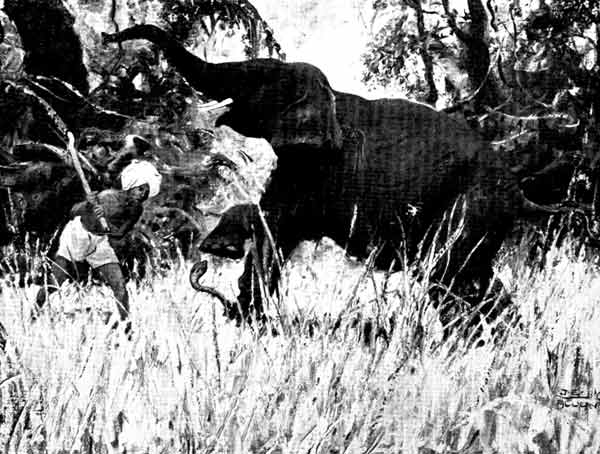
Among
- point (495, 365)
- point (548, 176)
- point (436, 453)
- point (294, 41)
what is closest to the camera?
point (436, 453)

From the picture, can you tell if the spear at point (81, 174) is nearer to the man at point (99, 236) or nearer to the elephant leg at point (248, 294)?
the man at point (99, 236)

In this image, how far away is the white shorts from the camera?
9.67ft

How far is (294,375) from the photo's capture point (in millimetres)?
2498

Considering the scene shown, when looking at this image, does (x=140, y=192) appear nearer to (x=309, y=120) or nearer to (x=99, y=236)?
(x=99, y=236)

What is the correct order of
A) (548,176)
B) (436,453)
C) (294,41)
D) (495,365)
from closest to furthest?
(436,453) → (495,365) → (294,41) → (548,176)

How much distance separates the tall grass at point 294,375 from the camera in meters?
2.34

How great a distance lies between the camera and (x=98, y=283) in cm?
296

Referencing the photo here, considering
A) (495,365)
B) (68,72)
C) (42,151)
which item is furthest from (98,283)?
(495,365)

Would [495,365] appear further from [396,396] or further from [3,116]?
[3,116]

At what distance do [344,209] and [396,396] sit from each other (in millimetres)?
774

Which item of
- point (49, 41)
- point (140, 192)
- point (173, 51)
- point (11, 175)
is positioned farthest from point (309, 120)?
point (11, 175)
